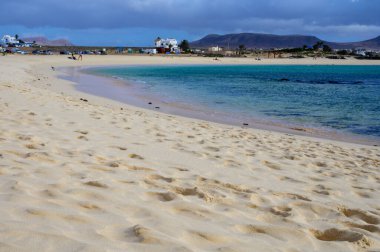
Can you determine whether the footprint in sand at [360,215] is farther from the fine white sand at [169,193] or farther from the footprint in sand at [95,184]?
the footprint in sand at [95,184]

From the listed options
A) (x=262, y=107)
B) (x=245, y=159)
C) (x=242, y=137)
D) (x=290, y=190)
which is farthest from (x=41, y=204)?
(x=262, y=107)

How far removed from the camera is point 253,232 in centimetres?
308

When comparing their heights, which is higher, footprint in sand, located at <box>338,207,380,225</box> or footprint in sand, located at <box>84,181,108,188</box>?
footprint in sand, located at <box>84,181,108,188</box>

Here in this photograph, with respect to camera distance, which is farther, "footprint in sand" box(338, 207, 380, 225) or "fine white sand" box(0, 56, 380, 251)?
"footprint in sand" box(338, 207, 380, 225)

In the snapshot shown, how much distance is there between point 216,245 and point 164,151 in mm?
3279

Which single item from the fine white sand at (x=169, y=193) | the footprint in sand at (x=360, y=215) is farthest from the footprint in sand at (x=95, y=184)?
the footprint in sand at (x=360, y=215)

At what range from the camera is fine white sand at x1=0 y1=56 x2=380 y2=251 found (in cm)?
268

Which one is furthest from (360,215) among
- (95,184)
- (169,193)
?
(95,184)

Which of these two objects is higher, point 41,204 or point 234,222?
point 41,204

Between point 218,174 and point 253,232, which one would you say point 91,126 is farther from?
point 253,232

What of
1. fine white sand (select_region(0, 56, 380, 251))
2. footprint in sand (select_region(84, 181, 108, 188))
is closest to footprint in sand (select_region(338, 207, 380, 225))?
fine white sand (select_region(0, 56, 380, 251))

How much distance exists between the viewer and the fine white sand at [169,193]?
268 centimetres

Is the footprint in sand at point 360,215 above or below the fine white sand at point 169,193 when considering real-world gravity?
below

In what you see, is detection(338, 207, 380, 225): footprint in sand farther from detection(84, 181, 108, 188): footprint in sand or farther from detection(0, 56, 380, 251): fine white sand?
detection(84, 181, 108, 188): footprint in sand
